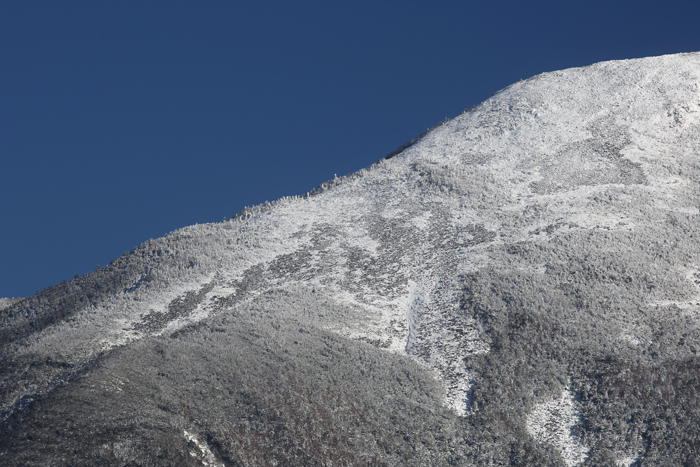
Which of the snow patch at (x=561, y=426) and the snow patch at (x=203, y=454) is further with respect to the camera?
the snow patch at (x=561, y=426)

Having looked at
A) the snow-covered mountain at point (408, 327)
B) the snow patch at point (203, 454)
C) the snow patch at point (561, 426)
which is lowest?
the snow patch at point (561, 426)

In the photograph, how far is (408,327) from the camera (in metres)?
30.1

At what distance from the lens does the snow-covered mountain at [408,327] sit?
20422mm

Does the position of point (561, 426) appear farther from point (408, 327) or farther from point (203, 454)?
point (203, 454)

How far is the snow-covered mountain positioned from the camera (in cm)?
2042

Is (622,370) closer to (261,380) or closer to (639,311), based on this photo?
(639,311)

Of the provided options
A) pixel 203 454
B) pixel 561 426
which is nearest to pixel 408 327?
pixel 561 426

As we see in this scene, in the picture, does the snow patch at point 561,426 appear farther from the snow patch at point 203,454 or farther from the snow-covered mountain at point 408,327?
the snow patch at point 203,454

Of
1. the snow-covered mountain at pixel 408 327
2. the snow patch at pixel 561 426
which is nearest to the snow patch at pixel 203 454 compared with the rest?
the snow-covered mountain at pixel 408 327

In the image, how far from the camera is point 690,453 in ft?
66.7

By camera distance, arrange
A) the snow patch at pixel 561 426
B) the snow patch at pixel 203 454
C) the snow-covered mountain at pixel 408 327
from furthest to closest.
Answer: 1. the snow patch at pixel 561 426
2. the snow-covered mountain at pixel 408 327
3. the snow patch at pixel 203 454

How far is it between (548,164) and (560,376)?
27.8 metres

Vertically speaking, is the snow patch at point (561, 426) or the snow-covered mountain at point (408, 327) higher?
the snow-covered mountain at point (408, 327)

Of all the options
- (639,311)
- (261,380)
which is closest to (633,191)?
(639,311)
